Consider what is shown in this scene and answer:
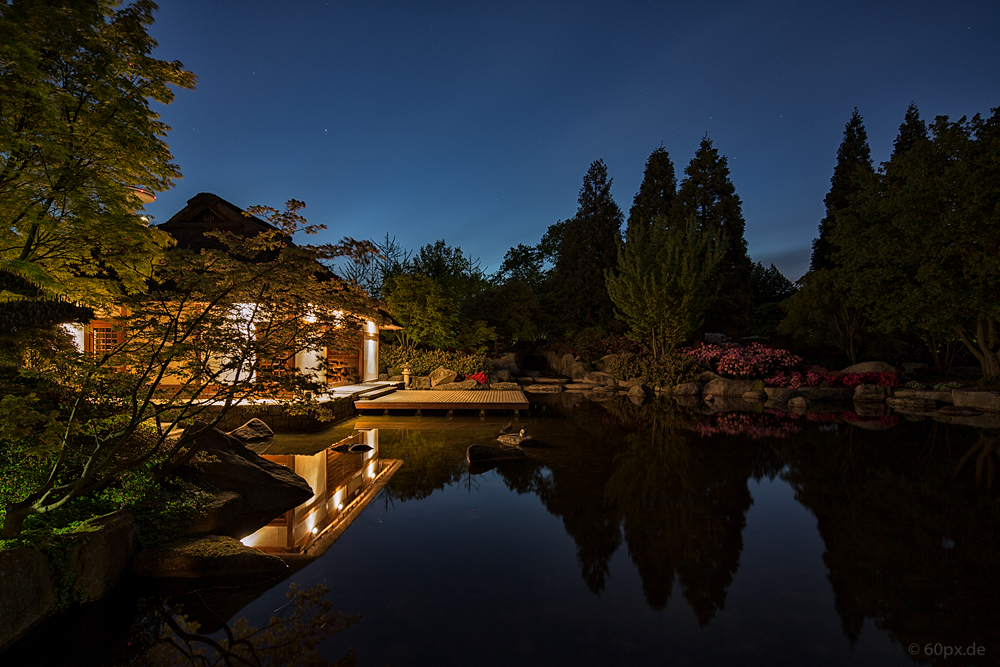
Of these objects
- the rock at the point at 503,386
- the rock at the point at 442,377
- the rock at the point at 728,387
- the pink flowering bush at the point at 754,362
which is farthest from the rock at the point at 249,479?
the pink flowering bush at the point at 754,362

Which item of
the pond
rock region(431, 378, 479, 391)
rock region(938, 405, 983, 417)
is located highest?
rock region(431, 378, 479, 391)

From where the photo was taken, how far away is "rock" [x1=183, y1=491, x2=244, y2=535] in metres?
3.91

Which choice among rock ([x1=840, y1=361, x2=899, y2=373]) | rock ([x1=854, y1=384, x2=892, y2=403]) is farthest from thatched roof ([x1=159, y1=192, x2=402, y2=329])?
rock ([x1=840, y1=361, x2=899, y2=373])

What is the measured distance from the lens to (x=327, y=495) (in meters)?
5.10

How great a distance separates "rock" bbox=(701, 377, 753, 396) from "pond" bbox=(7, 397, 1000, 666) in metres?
8.82

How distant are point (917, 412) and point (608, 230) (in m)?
18.6

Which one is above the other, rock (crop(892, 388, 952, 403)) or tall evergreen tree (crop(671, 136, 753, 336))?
tall evergreen tree (crop(671, 136, 753, 336))

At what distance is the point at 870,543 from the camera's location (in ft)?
12.5

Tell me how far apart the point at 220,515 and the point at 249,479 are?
0.61 meters

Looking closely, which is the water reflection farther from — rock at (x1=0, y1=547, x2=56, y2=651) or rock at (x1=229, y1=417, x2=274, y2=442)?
rock at (x1=0, y1=547, x2=56, y2=651)

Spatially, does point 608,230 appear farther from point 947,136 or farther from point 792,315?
point 947,136

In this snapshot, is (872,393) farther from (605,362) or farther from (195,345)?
(195,345)

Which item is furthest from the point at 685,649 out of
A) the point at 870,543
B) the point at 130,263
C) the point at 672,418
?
the point at 672,418

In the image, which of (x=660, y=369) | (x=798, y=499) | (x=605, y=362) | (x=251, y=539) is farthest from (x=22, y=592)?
(x=605, y=362)
